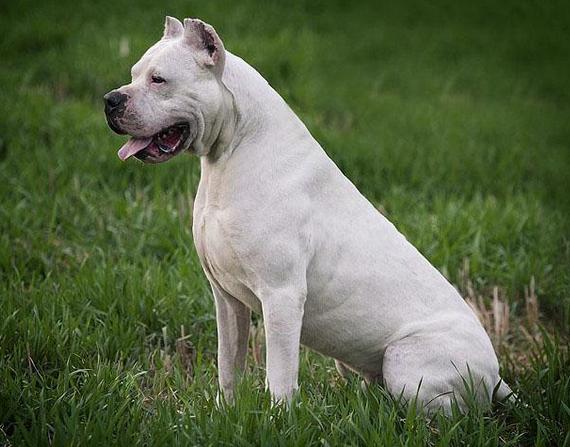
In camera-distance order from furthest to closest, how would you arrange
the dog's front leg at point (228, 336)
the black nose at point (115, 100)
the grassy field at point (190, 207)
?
the dog's front leg at point (228, 336) → the grassy field at point (190, 207) → the black nose at point (115, 100)

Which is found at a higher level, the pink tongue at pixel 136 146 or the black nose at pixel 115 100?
the black nose at pixel 115 100

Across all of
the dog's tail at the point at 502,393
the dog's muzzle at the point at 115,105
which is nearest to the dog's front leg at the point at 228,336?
the dog's muzzle at the point at 115,105

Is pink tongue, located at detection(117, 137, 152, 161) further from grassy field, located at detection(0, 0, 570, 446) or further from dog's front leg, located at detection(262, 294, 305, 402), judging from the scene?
grassy field, located at detection(0, 0, 570, 446)

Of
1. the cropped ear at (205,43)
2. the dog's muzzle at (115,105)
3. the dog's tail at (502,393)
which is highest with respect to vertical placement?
the cropped ear at (205,43)

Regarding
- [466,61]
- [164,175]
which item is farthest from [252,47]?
[466,61]

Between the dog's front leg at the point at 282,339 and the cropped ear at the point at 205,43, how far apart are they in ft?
3.12

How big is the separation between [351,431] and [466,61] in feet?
34.9

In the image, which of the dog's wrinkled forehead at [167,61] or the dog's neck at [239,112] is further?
the dog's neck at [239,112]

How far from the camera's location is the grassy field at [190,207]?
339 centimetres

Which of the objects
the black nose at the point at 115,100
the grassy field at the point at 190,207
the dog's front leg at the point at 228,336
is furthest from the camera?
the dog's front leg at the point at 228,336

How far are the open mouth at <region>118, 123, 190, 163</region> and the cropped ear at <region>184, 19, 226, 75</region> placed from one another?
0.27 meters

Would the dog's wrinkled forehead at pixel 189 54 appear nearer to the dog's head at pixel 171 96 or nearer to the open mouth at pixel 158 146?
the dog's head at pixel 171 96

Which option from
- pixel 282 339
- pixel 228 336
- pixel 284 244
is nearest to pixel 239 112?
pixel 284 244

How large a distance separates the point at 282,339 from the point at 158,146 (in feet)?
2.97
